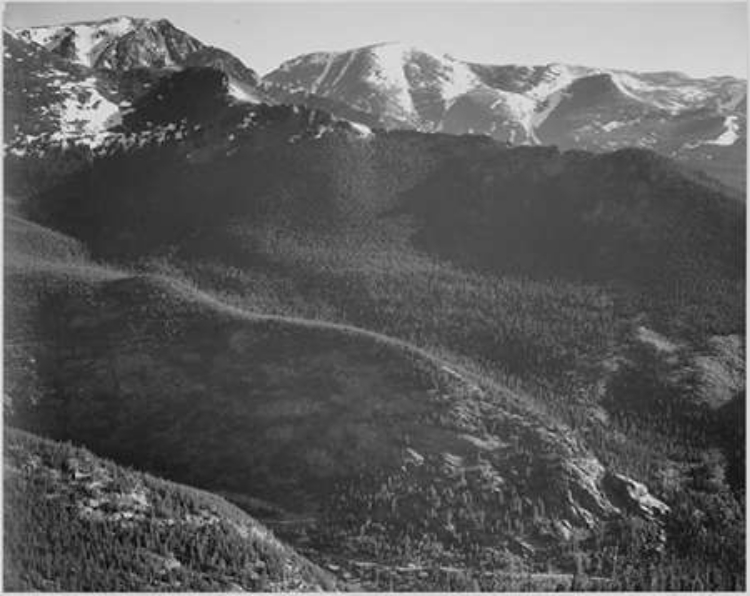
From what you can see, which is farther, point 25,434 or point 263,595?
point 25,434

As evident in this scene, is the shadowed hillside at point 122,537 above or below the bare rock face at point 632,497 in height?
above

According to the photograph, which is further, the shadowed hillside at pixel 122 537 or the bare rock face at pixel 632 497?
the bare rock face at pixel 632 497

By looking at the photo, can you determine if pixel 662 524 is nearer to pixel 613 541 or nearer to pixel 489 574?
pixel 613 541

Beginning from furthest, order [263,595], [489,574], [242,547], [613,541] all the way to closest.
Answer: [613,541] → [489,574] → [242,547] → [263,595]

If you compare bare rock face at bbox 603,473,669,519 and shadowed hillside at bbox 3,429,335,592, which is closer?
shadowed hillside at bbox 3,429,335,592

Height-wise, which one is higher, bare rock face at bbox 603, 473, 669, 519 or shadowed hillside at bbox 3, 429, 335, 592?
shadowed hillside at bbox 3, 429, 335, 592

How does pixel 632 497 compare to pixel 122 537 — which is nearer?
pixel 122 537

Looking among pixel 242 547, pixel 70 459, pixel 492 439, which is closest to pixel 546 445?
pixel 492 439

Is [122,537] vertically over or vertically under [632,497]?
over
